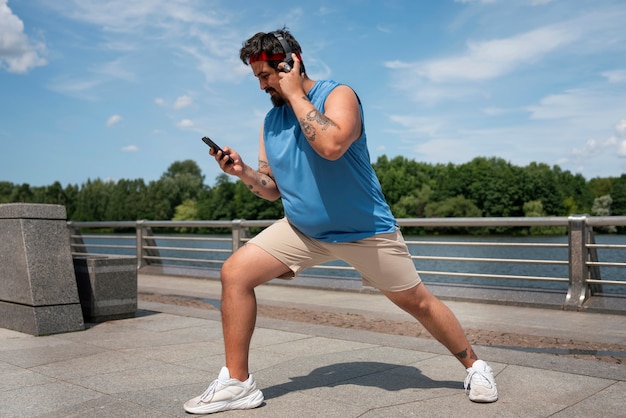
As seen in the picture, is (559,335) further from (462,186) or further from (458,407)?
(462,186)

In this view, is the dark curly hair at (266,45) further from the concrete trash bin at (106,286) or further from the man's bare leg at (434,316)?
the concrete trash bin at (106,286)

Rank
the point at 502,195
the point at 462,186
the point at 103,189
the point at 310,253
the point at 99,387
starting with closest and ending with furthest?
the point at 310,253 < the point at 99,387 < the point at 502,195 < the point at 462,186 < the point at 103,189

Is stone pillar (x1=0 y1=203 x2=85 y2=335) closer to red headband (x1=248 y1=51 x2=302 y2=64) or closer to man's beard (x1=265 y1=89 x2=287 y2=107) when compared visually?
man's beard (x1=265 y1=89 x2=287 y2=107)

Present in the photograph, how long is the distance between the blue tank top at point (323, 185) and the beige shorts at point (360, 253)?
0.21 ft

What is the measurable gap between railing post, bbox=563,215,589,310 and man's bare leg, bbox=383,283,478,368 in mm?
4167

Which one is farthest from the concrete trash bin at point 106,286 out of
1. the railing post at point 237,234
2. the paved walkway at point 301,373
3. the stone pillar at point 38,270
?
the railing post at point 237,234

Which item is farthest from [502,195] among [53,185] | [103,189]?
[53,185]

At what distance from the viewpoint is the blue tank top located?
10.9ft

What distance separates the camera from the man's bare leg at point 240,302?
3.43 meters

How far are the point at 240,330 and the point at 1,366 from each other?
2.15 metres

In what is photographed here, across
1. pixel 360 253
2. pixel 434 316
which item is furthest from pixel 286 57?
pixel 434 316

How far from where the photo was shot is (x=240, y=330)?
11.3ft

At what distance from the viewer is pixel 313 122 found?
3.01m

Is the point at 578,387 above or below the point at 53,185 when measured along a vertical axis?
below
